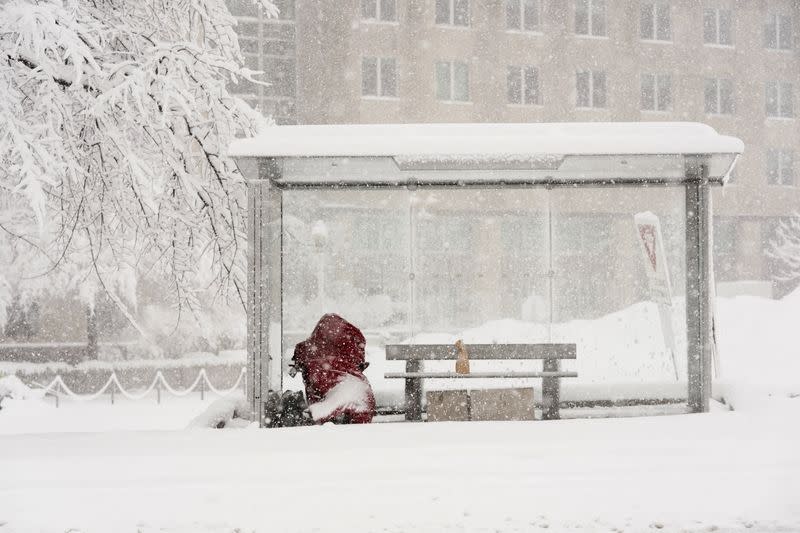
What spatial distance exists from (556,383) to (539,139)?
2356 mm

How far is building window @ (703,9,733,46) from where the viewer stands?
3350 centimetres

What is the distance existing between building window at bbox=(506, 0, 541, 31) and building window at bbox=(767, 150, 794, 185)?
11.5 m

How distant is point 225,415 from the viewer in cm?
775

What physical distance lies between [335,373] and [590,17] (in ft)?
92.3

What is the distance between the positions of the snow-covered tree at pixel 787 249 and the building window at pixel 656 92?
6.61 metres

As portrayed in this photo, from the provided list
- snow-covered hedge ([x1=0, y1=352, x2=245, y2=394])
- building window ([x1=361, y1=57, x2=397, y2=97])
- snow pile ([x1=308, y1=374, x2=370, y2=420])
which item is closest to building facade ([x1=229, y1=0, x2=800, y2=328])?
building window ([x1=361, y1=57, x2=397, y2=97])

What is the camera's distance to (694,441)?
6.09 meters

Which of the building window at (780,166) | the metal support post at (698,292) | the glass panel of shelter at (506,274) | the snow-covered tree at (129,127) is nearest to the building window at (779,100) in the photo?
the building window at (780,166)

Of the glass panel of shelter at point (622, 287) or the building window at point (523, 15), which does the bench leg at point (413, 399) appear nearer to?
the glass panel of shelter at point (622, 287)

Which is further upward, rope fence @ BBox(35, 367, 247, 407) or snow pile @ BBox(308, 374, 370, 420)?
snow pile @ BBox(308, 374, 370, 420)

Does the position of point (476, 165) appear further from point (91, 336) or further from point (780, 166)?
point (780, 166)

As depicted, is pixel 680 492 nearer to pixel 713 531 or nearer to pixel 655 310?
pixel 713 531

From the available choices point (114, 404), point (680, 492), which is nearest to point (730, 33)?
point (114, 404)

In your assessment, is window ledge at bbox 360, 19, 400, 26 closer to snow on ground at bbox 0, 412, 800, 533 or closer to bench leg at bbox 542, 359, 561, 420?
bench leg at bbox 542, 359, 561, 420
